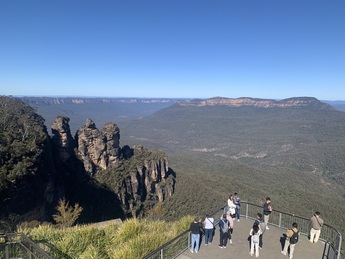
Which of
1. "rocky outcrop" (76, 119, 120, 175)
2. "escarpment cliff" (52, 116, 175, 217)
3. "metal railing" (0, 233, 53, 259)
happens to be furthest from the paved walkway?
"rocky outcrop" (76, 119, 120, 175)

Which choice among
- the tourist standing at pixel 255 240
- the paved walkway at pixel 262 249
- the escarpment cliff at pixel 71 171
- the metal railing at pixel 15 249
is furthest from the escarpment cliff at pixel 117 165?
the tourist standing at pixel 255 240

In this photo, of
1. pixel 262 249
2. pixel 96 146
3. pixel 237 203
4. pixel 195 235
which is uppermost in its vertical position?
pixel 195 235

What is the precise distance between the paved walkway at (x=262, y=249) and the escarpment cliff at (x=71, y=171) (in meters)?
25.0

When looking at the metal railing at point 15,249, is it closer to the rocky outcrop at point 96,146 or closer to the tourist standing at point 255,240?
the tourist standing at point 255,240

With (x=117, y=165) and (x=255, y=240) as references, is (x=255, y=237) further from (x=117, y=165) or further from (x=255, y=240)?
(x=117, y=165)

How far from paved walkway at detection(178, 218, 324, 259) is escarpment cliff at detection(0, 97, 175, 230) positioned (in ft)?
81.9

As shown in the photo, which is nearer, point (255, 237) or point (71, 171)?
point (255, 237)

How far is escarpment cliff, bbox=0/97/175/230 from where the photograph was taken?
34.2 metres

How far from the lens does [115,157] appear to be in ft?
220

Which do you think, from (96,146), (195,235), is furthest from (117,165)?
(195,235)

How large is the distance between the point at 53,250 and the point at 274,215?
15208 mm

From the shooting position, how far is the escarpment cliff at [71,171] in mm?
34219

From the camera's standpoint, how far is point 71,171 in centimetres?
5956

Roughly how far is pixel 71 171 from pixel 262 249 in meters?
52.5
